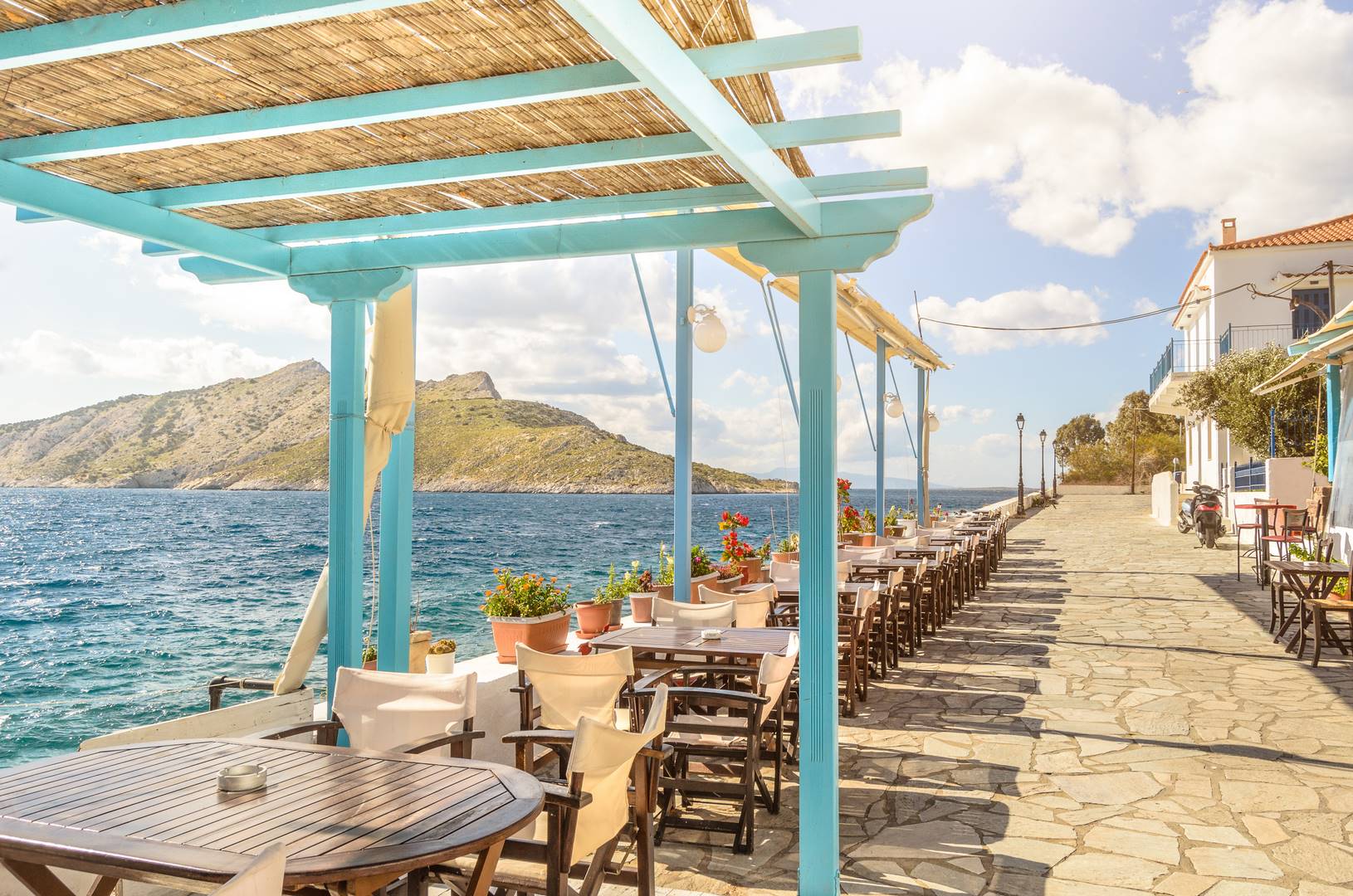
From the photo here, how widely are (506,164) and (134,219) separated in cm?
147

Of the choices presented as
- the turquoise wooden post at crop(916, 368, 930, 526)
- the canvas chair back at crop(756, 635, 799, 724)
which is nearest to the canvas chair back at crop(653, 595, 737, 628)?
the canvas chair back at crop(756, 635, 799, 724)

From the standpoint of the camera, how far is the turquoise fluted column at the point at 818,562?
3252mm

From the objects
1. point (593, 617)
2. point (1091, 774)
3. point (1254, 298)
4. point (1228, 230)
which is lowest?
point (1091, 774)

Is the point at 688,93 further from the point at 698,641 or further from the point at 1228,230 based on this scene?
the point at 1228,230

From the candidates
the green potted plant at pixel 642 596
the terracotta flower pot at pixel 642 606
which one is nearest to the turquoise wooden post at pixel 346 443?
the green potted plant at pixel 642 596

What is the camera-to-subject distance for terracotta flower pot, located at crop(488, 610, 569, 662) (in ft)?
18.1

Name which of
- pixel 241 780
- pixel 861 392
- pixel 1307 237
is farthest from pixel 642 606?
pixel 1307 237

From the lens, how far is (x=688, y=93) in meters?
2.17

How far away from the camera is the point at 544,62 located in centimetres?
249

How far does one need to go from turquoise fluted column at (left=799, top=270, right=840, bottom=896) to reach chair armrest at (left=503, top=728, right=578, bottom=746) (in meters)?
0.87

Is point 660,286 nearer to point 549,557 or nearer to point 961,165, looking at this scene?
point 961,165

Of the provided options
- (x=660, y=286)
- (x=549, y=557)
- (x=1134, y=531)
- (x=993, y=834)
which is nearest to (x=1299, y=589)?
(x=993, y=834)

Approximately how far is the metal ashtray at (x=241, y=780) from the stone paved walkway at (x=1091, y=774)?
5.38 feet

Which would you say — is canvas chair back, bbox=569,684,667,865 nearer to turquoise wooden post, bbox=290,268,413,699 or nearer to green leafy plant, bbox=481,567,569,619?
turquoise wooden post, bbox=290,268,413,699
